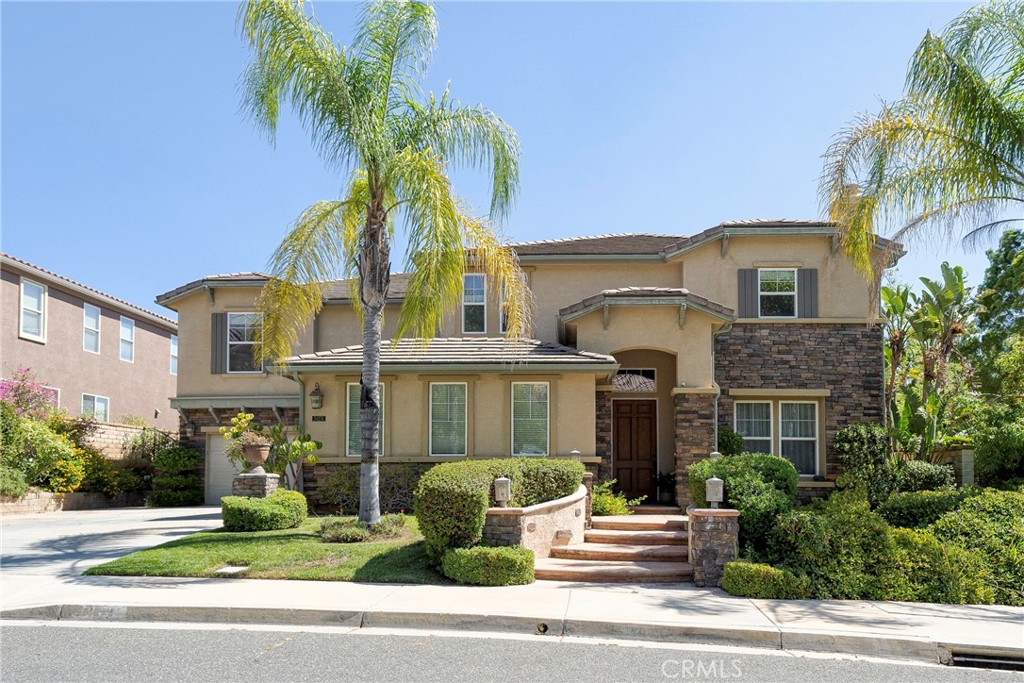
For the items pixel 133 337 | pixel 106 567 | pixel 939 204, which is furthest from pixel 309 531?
pixel 133 337

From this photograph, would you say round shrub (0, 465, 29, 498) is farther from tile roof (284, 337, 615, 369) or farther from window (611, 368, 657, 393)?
window (611, 368, 657, 393)

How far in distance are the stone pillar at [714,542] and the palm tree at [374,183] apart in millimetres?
4310

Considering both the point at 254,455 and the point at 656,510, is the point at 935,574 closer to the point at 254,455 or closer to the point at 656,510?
the point at 656,510

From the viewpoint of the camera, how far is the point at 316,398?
17344 millimetres

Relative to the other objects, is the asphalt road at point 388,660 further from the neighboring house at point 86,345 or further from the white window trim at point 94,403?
the white window trim at point 94,403

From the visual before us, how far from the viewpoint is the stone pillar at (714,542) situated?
35.3ft

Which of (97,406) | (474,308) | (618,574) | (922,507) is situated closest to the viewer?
(618,574)

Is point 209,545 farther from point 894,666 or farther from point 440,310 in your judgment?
point 894,666

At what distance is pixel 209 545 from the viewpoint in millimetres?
12531

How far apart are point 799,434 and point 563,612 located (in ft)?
40.5

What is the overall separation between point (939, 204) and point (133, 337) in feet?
84.8

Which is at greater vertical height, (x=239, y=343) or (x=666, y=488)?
(x=239, y=343)

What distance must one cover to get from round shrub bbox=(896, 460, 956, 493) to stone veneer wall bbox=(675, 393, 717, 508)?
4250 mm

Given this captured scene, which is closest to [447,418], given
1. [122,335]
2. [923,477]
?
[923,477]
